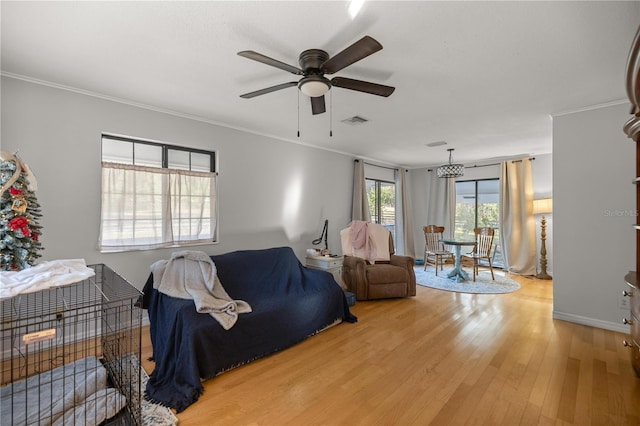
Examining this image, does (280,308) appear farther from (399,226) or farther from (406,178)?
(406,178)

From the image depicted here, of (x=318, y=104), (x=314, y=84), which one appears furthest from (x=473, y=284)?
(x=314, y=84)

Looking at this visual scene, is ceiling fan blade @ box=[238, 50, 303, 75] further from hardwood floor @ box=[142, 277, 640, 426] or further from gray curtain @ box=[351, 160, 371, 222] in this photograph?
gray curtain @ box=[351, 160, 371, 222]

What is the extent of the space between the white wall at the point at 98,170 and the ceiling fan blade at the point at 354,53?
2378 mm

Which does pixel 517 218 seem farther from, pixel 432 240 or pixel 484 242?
pixel 432 240

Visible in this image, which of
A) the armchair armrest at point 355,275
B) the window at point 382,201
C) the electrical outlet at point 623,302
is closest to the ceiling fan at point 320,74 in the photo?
the armchair armrest at point 355,275

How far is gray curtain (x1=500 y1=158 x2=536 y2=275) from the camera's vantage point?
5785 millimetres

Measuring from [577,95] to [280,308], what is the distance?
11.9ft

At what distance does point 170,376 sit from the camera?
214 cm

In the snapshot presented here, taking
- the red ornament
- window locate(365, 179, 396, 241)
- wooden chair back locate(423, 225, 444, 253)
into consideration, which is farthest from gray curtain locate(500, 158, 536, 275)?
the red ornament

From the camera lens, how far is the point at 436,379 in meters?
2.25

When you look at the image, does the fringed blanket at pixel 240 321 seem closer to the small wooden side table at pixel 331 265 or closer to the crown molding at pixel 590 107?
the small wooden side table at pixel 331 265

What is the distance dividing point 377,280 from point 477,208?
398 centimetres

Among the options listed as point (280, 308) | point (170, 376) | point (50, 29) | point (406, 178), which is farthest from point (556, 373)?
point (406, 178)

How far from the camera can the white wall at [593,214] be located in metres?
3.05
